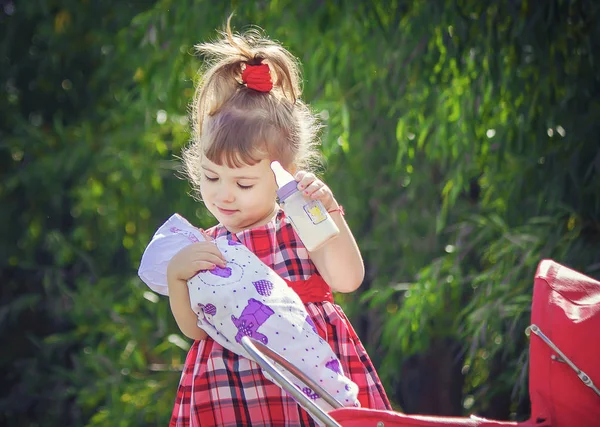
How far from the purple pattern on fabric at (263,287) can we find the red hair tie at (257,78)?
1.55ft

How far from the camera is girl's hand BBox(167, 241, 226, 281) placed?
196 cm

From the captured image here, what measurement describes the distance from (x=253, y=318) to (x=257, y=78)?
Result: 1.87ft

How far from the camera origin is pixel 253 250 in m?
2.12

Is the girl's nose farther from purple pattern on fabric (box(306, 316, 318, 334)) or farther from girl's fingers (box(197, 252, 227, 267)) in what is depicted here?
purple pattern on fabric (box(306, 316, 318, 334))

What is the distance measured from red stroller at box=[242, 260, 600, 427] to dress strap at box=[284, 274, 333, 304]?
0.30 m

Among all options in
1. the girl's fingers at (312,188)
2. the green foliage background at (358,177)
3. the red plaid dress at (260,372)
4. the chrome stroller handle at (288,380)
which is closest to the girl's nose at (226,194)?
the red plaid dress at (260,372)

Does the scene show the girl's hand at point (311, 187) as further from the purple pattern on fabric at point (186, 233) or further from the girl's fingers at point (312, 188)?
the purple pattern on fabric at point (186, 233)

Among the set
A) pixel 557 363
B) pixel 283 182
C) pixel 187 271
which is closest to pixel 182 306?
pixel 187 271

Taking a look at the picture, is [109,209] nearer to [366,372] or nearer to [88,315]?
[88,315]

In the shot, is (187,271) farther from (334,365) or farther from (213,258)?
(334,365)

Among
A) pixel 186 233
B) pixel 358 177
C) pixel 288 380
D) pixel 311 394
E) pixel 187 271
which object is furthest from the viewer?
pixel 358 177

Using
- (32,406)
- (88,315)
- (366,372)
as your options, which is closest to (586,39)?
(366,372)

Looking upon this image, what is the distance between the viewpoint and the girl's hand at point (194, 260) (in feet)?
6.42

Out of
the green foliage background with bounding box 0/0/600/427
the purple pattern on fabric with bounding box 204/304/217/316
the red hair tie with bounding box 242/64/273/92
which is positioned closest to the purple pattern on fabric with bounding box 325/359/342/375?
the purple pattern on fabric with bounding box 204/304/217/316
